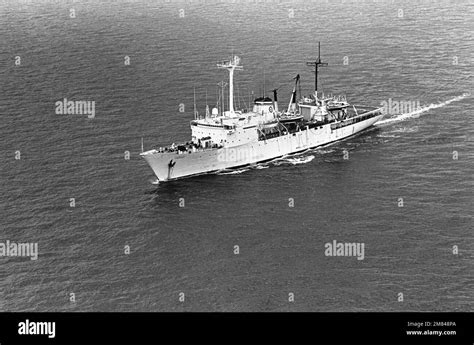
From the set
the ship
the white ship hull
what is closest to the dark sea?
the white ship hull

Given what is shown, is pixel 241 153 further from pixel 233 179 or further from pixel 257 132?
pixel 233 179

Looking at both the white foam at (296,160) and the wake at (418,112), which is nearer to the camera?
the white foam at (296,160)

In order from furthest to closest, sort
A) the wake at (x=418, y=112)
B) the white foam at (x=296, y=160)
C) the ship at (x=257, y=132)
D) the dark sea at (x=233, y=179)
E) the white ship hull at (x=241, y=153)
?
the wake at (x=418, y=112)
the white foam at (x=296, y=160)
the ship at (x=257, y=132)
the white ship hull at (x=241, y=153)
the dark sea at (x=233, y=179)

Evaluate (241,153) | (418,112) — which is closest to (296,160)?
(241,153)

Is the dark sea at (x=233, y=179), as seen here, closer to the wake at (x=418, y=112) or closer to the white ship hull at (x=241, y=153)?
the wake at (x=418, y=112)

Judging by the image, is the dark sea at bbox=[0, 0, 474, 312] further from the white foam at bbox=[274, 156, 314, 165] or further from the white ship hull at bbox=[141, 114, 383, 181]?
the white ship hull at bbox=[141, 114, 383, 181]

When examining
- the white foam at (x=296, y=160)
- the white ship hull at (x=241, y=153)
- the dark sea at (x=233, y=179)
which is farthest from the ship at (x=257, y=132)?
the dark sea at (x=233, y=179)
